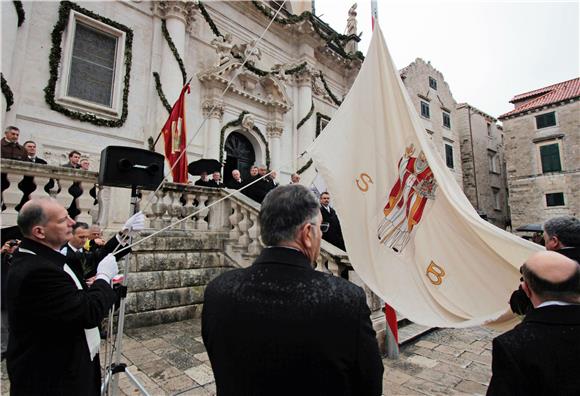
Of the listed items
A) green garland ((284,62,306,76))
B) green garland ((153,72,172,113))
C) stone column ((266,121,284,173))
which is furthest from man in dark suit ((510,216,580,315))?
green garland ((284,62,306,76))

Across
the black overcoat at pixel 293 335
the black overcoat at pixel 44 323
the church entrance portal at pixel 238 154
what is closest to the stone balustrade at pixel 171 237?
the black overcoat at pixel 44 323

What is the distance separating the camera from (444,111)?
994 inches

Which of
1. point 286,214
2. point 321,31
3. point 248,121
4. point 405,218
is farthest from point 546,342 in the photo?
point 321,31

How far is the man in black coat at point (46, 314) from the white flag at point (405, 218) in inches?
85.9

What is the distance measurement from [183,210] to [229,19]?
8.89 meters

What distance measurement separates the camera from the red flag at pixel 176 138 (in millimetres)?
7395

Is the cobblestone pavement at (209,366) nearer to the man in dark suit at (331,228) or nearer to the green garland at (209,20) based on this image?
the man in dark suit at (331,228)

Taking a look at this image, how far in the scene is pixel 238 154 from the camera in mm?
11773

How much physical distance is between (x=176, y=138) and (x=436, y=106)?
23171 millimetres

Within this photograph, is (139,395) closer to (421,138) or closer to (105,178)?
(105,178)

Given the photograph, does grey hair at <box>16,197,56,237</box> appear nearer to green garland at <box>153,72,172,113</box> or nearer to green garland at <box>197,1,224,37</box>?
green garland at <box>153,72,172,113</box>

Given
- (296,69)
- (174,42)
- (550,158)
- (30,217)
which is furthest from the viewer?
(550,158)

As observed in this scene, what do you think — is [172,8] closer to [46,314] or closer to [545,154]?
[46,314]

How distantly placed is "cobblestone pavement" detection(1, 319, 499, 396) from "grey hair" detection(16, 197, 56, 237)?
199cm
